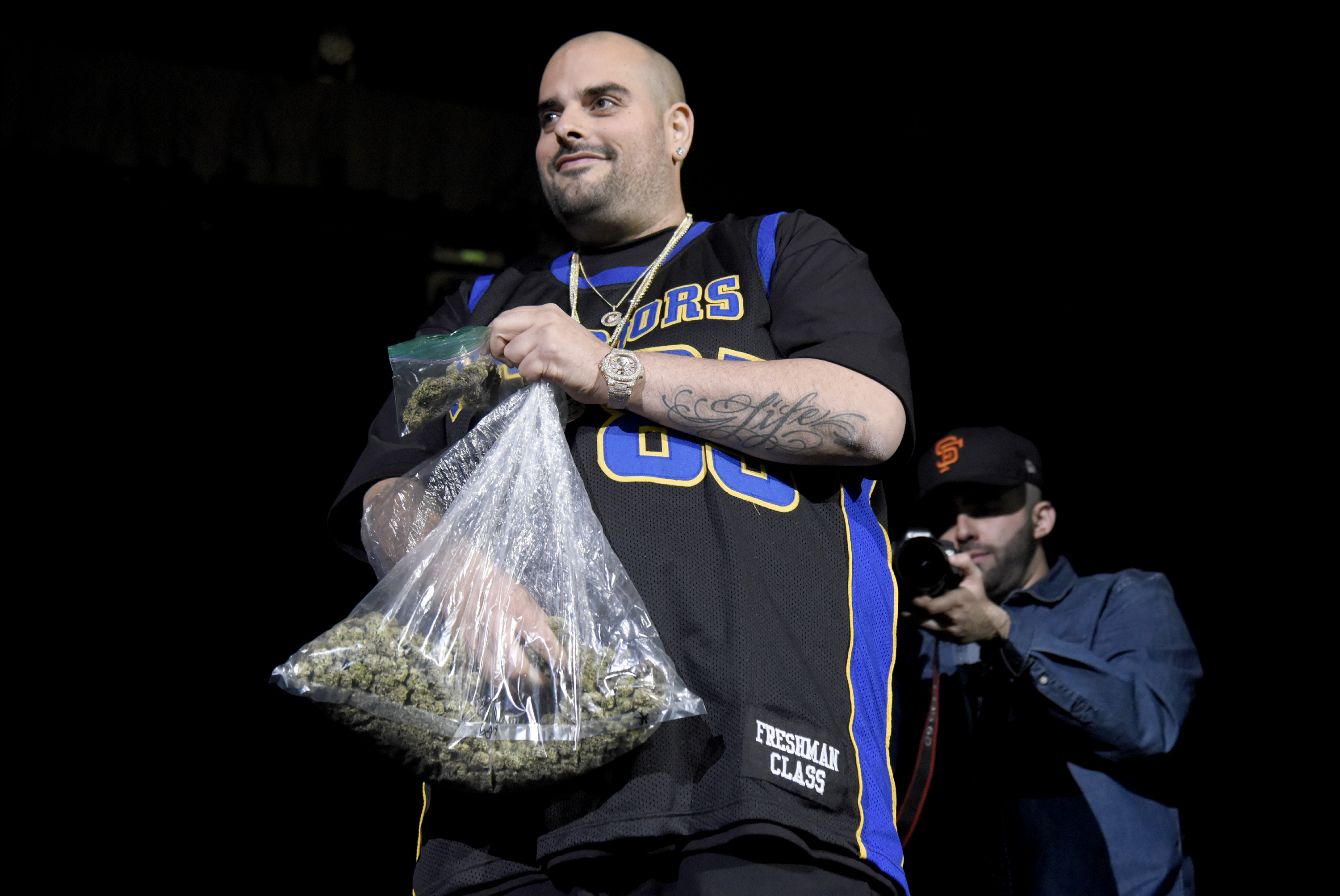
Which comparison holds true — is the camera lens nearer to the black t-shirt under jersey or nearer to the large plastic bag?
the black t-shirt under jersey

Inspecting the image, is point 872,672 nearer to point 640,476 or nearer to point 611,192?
point 640,476

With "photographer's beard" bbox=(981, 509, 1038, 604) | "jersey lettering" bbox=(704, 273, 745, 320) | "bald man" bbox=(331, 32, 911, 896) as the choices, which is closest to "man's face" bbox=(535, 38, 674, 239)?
A: "bald man" bbox=(331, 32, 911, 896)

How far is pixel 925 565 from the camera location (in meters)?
1.92

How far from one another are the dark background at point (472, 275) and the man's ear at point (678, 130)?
1405mm

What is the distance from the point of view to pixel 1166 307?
2938mm

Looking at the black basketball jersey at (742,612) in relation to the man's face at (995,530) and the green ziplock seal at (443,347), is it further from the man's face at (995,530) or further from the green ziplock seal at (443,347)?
the man's face at (995,530)

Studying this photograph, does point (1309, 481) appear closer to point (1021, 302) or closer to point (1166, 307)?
point (1166, 307)

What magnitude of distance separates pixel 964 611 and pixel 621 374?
114cm

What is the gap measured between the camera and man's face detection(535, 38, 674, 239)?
836 mm

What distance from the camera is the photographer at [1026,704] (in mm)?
1993

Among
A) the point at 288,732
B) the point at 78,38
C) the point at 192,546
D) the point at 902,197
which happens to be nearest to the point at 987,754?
the point at 902,197

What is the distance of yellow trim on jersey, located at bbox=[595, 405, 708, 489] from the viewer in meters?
1.09

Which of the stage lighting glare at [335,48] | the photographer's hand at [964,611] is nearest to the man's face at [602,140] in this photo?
the photographer's hand at [964,611]

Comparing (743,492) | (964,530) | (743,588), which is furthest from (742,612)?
(964,530)
